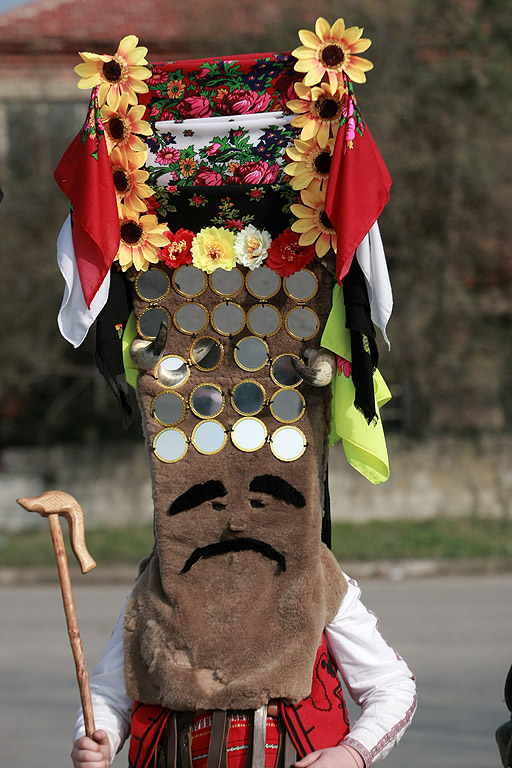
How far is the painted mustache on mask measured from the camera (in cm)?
249

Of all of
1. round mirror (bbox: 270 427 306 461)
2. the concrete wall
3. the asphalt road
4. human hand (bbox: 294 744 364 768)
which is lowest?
the asphalt road

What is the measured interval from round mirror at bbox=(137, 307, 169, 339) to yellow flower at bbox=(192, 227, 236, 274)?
15 centimetres

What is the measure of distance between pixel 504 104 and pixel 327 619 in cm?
1324

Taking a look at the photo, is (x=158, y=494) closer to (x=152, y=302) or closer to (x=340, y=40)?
(x=152, y=302)

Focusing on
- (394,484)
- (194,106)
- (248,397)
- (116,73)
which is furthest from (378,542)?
(116,73)

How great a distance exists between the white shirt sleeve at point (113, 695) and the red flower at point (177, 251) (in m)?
0.89

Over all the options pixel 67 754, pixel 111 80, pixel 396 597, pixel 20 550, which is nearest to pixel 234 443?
pixel 111 80

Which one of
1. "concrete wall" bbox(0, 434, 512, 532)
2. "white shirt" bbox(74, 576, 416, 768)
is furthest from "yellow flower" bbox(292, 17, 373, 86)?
"concrete wall" bbox(0, 434, 512, 532)

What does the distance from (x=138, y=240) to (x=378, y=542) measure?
1042 centimetres

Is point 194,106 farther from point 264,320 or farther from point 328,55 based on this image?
point 264,320

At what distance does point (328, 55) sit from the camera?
2.52 metres

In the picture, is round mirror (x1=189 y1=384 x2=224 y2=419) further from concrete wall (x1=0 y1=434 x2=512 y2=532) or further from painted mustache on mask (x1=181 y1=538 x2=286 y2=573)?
concrete wall (x1=0 y1=434 x2=512 y2=532)

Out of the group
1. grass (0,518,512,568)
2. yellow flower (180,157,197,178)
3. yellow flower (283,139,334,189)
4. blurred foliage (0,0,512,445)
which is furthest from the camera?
blurred foliage (0,0,512,445)

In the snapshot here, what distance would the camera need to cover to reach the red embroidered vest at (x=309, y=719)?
2422 mm
